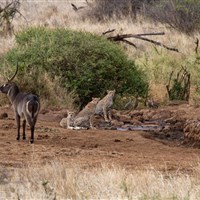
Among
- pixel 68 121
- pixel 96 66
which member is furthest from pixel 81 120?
pixel 96 66

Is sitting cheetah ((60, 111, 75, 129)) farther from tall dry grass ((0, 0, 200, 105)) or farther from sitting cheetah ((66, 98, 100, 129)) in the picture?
tall dry grass ((0, 0, 200, 105))

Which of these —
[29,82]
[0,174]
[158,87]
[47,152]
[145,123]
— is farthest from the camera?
[158,87]

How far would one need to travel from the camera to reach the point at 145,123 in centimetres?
1677

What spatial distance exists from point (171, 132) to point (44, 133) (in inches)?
106

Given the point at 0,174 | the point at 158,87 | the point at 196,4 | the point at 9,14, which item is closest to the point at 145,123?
the point at 158,87

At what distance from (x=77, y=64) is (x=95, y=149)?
6.81m

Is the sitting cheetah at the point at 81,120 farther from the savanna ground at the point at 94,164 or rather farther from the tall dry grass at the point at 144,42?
the tall dry grass at the point at 144,42

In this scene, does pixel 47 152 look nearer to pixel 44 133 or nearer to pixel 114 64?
pixel 44 133

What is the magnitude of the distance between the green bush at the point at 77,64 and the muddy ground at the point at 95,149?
325cm

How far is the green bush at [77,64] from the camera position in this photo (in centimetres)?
1953

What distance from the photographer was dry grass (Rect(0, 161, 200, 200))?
27.3ft

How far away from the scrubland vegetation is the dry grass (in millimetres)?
11

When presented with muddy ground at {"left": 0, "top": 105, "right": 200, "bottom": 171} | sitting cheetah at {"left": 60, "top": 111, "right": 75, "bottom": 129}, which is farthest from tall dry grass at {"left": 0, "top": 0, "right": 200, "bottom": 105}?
muddy ground at {"left": 0, "top": 105, "right": 200, "bottom": 171}

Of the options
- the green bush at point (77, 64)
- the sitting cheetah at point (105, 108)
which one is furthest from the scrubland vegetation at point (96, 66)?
the sitting cheetah at point (105, 108)
